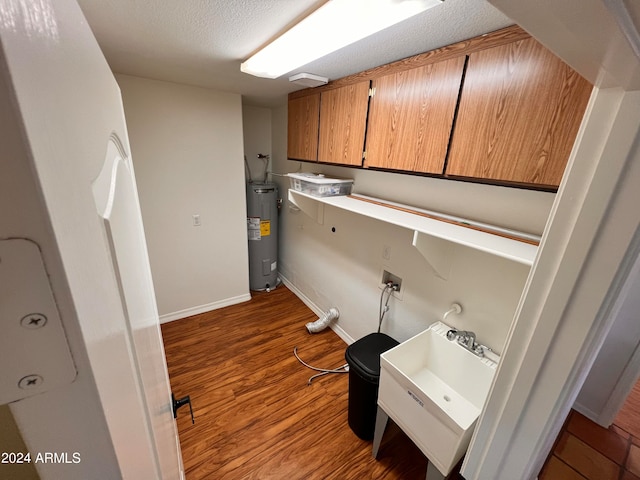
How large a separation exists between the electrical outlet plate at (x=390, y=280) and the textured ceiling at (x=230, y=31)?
4.27 feet

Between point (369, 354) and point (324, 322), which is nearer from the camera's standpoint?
point (369, 354)

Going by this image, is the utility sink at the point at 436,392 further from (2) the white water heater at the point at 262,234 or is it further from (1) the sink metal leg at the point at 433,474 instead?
(2) the white water heater at the point at 262,234

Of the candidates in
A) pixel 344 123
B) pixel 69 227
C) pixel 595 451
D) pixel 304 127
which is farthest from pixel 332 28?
pixel 595 451

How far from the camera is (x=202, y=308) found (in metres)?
2.80

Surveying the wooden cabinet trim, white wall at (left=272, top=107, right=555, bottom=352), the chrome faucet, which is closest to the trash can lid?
white wall at (left=272, top=107, right=555, bottom=352)

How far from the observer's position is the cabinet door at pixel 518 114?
0.84m

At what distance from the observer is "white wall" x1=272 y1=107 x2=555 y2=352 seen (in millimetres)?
1254

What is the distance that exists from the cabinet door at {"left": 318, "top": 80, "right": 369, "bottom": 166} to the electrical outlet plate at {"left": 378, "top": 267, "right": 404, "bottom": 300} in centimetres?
81

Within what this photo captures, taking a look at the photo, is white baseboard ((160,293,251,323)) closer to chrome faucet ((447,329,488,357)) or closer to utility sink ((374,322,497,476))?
utility sink ((374,322,497,476))

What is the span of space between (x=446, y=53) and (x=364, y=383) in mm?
1690

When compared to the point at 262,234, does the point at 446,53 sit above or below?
above

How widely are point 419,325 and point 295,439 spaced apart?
1.05 meters

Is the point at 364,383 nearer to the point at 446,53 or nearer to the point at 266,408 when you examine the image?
the point at 266,408

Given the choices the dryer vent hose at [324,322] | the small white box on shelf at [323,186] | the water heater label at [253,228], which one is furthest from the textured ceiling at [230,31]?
the dryer vent hose at [324,322]
